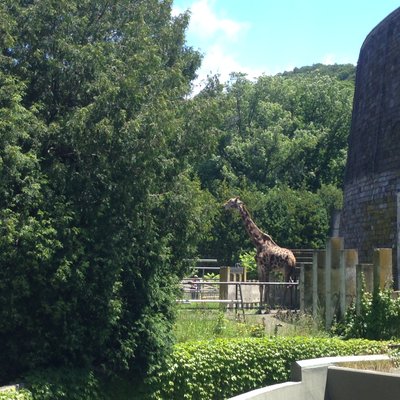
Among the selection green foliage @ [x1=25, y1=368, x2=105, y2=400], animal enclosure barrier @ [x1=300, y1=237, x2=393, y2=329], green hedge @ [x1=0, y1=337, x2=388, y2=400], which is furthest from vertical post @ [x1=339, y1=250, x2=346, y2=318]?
green foliage @ [x1=25, y1=368, x2=105, y2=400]

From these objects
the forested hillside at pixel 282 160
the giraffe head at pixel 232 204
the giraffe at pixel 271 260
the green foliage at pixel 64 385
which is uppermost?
the forested hillside at pixel 282 160

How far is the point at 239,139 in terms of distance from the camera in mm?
49250

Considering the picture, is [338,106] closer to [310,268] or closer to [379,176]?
[379,176]

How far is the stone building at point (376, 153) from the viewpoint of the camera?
21141mm

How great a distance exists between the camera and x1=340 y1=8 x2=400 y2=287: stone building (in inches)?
832

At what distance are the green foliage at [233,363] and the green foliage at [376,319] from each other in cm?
143

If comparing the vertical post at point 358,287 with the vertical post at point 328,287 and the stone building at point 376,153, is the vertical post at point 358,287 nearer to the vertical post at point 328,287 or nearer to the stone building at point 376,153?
the vertical post at point 328,287

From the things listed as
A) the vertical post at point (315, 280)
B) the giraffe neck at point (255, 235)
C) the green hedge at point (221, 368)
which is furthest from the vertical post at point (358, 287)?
the giraffe neck at point (255, 235)

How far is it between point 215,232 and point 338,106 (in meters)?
17.9

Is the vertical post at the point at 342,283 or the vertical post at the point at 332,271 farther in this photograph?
the vertical post at the point at 332,271

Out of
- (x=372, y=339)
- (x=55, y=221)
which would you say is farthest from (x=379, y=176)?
(x=55, y=221)

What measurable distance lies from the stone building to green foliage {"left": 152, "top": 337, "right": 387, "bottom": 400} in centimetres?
739

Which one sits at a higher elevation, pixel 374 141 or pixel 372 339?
pixel 374 141

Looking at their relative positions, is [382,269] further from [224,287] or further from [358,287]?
[224,287]
